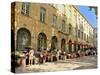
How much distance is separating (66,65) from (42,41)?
1.54 ft

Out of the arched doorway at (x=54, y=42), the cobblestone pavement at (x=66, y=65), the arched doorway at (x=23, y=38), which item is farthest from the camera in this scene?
the arched doorway at (x=54, y=42)

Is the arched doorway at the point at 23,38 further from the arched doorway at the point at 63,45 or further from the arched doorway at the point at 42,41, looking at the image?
the arched doorway at the point at 63,45

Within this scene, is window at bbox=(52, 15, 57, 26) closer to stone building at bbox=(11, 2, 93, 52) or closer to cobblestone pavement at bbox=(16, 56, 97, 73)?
stone building at bbox=(11, 2, 93, 52)

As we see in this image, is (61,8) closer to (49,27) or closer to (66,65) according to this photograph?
(49,27)

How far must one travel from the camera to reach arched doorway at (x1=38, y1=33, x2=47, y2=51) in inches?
119

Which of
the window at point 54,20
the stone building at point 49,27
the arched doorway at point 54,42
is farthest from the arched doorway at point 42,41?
the window at point 54,20

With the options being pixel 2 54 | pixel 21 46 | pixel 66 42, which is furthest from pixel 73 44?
pixel 2 54

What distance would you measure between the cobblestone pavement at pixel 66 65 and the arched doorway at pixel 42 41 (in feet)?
0.71

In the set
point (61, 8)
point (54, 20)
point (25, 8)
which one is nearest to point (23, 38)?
point (25, 8)

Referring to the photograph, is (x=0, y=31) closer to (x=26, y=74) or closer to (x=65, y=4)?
(x=26, y=74)

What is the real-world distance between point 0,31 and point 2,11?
9.3 inches

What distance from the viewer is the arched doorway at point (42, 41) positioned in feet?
9.91

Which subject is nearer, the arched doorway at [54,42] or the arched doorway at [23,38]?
the arched doorway at [23,38]

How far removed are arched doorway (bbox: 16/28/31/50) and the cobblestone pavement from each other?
268 mm
